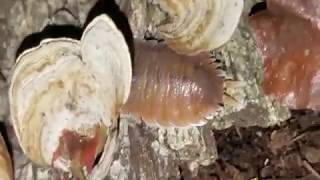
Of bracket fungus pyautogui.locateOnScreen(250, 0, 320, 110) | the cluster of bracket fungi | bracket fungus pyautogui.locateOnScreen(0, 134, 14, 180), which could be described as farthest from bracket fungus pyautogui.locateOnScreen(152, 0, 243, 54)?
bracket fungus pyautogui.locateOnScreen(0, 134, 14, 180)

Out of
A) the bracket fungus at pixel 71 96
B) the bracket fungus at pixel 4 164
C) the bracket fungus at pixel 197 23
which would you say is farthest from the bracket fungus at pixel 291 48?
the bracket fungus at pixel 4 164

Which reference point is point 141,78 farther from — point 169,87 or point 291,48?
point 291,48

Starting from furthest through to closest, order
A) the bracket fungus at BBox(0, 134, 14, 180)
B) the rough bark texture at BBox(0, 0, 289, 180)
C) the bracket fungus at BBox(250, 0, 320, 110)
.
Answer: the bracket fungus at BBox(250, 0, 320, 110)
the rough bark texture at BBox(0, 0, 289, 180)
the bracket fungus at BBox(0, 134, 14, 180)

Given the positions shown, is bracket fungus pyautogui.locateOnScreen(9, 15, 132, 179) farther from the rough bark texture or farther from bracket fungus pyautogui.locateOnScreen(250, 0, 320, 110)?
bracket fungus pyautogui.locateOnScreen(250, 0, 320, 110)

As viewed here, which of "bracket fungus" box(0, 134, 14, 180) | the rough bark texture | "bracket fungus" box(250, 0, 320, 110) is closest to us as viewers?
"bracket fungus" box(0, 134, 14, 180)

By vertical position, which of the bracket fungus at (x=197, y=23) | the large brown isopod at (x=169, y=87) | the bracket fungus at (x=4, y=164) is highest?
the bracket fungus at (x=197, y=23)

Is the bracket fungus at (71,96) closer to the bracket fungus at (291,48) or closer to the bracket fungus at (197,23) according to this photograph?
the bracket fungus at (197,23)

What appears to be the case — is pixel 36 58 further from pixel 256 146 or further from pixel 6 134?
pixel 256 146

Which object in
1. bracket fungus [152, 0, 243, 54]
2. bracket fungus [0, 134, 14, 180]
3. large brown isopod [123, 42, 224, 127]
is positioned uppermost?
bracket fungus [152, 0, 243, 54]
